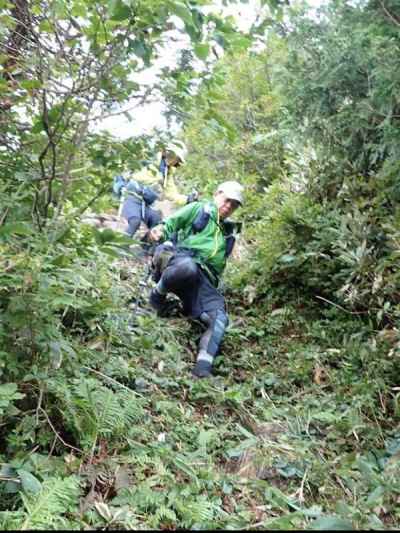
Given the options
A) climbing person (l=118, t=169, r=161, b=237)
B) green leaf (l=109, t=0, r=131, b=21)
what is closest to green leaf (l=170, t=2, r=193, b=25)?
green leaf (l=109, t=0, r=131, b=21)

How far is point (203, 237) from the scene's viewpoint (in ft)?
17.3

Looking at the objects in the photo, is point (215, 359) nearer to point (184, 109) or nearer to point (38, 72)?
point (184, 109)

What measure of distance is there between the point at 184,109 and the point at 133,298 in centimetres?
300

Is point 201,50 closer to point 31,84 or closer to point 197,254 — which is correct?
point 31,84

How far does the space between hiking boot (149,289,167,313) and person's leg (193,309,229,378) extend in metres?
0.56

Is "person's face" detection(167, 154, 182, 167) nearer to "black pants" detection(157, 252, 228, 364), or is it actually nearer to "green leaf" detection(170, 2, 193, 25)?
"black pants" detection(157, 252, 228, 364)

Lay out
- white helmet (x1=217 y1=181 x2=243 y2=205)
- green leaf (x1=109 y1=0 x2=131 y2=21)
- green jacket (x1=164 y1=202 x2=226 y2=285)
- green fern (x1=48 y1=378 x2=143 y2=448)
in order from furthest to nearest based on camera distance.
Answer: white helmet (x1=217 y1=181 x2=243 y2=205) → green jacket (x1=164 y1=202 x2=226 y2=285) → green fern (x1=48 y1=378 x2=143 y2=448) → green leaf (x1=109 y1=0 x2=131 y2=21)

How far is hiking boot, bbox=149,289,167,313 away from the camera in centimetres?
531

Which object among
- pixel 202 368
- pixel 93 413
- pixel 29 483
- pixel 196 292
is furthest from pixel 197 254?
pixel 29 483

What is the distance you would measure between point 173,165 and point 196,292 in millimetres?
1564

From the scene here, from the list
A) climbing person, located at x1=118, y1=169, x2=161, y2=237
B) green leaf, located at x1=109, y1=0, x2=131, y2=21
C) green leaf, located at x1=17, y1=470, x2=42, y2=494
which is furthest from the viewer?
climbing person, located at x1=118, y1=169, x2=161, y2=237

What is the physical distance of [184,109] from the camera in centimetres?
295

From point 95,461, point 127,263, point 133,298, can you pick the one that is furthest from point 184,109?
point 127,263

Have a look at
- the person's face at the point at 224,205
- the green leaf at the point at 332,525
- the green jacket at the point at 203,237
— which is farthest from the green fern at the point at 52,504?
the person's face at the point at 224,205
